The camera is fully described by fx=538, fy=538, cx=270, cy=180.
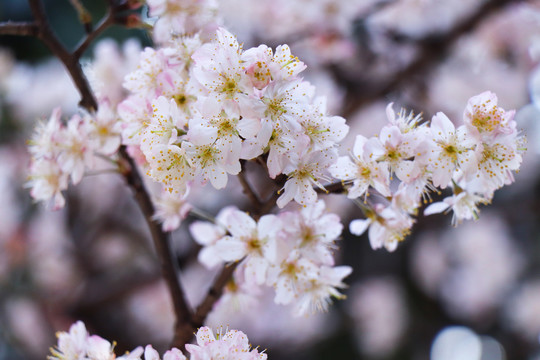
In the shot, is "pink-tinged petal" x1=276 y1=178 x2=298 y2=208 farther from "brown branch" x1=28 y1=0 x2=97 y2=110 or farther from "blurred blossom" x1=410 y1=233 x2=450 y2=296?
"blurred blossom" x1=410 y1=233 x2=450 y2=296

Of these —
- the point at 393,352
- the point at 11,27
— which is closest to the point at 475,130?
the point at 11,27

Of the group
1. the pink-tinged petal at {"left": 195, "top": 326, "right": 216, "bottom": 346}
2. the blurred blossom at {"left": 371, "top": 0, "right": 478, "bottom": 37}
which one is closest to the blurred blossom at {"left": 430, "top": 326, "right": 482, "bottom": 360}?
the blurred blossom at {"left": 371, "top": 0, "right": 478, "bottom": 37}

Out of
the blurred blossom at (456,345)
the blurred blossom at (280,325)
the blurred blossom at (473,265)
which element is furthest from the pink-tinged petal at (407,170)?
the blurred blossom at (473,265)

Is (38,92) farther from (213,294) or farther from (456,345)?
(456,345)

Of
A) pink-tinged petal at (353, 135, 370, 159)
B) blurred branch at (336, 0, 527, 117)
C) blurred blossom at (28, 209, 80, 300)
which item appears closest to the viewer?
pink-tinged petal at (353, 135, 370, 159)

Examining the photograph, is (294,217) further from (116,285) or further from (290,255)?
(116,285)

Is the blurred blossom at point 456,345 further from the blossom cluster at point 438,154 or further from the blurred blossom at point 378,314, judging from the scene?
the blossom cluster at point 438,154

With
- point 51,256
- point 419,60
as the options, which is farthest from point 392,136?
point 51,256

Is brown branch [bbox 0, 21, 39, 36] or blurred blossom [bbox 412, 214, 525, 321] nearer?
brown branch [bbox 0, 21, 39, 36]
